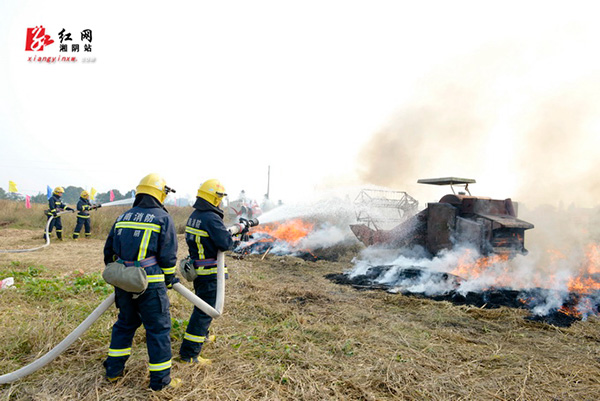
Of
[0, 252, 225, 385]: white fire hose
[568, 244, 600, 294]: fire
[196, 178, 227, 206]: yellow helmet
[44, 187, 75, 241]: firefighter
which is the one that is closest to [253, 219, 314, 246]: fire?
[44, 187, 75, 241]: firefighter

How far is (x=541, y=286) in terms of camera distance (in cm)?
718

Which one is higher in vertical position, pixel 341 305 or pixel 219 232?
pixel 219 232

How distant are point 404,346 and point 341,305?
81.2 inches

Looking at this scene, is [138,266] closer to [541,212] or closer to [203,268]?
[203,268]

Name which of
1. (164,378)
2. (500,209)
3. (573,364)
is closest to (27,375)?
(164,378)

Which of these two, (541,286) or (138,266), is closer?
(138,266)

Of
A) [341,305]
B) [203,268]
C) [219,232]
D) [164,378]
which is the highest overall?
[219,232]

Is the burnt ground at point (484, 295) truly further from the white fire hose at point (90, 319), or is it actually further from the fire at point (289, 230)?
the fire at point (289, 230)

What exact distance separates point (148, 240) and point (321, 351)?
252cm

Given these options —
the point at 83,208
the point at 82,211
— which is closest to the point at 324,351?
the point at 83,208

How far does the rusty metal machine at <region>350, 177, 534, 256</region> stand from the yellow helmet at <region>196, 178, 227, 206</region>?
6388 millimetres

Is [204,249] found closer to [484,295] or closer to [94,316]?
[94,316]

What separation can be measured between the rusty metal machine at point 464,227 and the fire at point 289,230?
4.63 metres

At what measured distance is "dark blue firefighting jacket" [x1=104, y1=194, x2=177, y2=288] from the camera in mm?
3229
